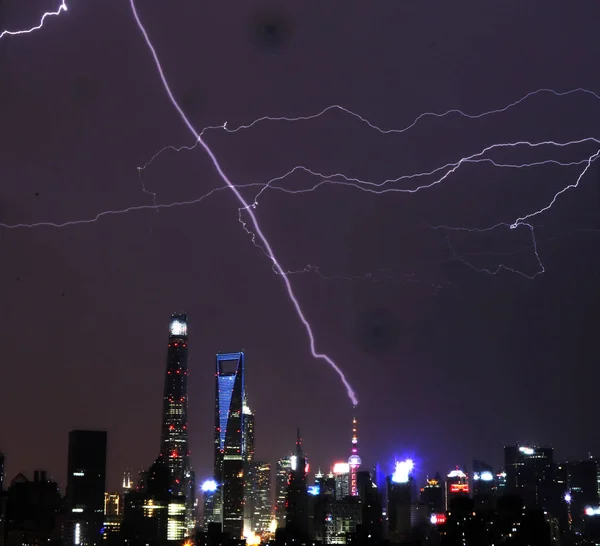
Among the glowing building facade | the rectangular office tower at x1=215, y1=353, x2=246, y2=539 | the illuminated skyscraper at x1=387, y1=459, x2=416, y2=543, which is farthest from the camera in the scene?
the rectangular office tower at x1=215, y1=353, x2=246, y2=539

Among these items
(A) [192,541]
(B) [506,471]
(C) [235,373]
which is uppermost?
(C) [235,373]

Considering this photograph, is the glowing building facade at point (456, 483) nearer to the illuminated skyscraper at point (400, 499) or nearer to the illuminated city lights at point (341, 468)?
the illuminated skyscraper at point (400, 499)

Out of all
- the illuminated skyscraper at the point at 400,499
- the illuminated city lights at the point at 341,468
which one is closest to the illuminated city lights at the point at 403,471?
the illuminated skyscraper at the point at 400,499

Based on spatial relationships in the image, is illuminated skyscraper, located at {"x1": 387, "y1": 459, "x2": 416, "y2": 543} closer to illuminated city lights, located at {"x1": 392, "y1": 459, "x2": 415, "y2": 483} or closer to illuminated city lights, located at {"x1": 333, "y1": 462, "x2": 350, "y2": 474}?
illuminated city lights, located at {"x1": 392, "y1": 459, "x2": 415, "y2": 483}

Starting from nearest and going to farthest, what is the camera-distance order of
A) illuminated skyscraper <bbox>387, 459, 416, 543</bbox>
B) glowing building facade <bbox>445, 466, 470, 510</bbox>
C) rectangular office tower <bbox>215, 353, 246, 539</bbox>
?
1. illuminated skyscraper <bbox>387, 459, 416, 543</bbox>
2. glowing building facade <bbox>445, 466, 470, 510</bbox>
3. rectangular office tower <bbox>215, 353, 246, 539</bbox>

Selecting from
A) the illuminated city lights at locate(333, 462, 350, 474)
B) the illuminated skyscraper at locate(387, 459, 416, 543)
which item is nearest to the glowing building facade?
the illuminated skyscraper at locate(387, 459, 416, 543)

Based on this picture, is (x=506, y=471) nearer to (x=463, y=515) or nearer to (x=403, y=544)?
(x=463, y=515)

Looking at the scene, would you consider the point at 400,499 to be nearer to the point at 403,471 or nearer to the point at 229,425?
the point at 403,471

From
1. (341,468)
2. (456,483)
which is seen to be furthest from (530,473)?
(341,468)

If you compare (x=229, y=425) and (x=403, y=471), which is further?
(x=229, y=425)

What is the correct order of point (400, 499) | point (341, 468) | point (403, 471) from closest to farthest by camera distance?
point (400, 499) < point (403, 471) < point (341, 468)

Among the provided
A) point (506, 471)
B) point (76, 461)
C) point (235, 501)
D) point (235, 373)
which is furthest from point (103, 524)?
point (235, 373)
